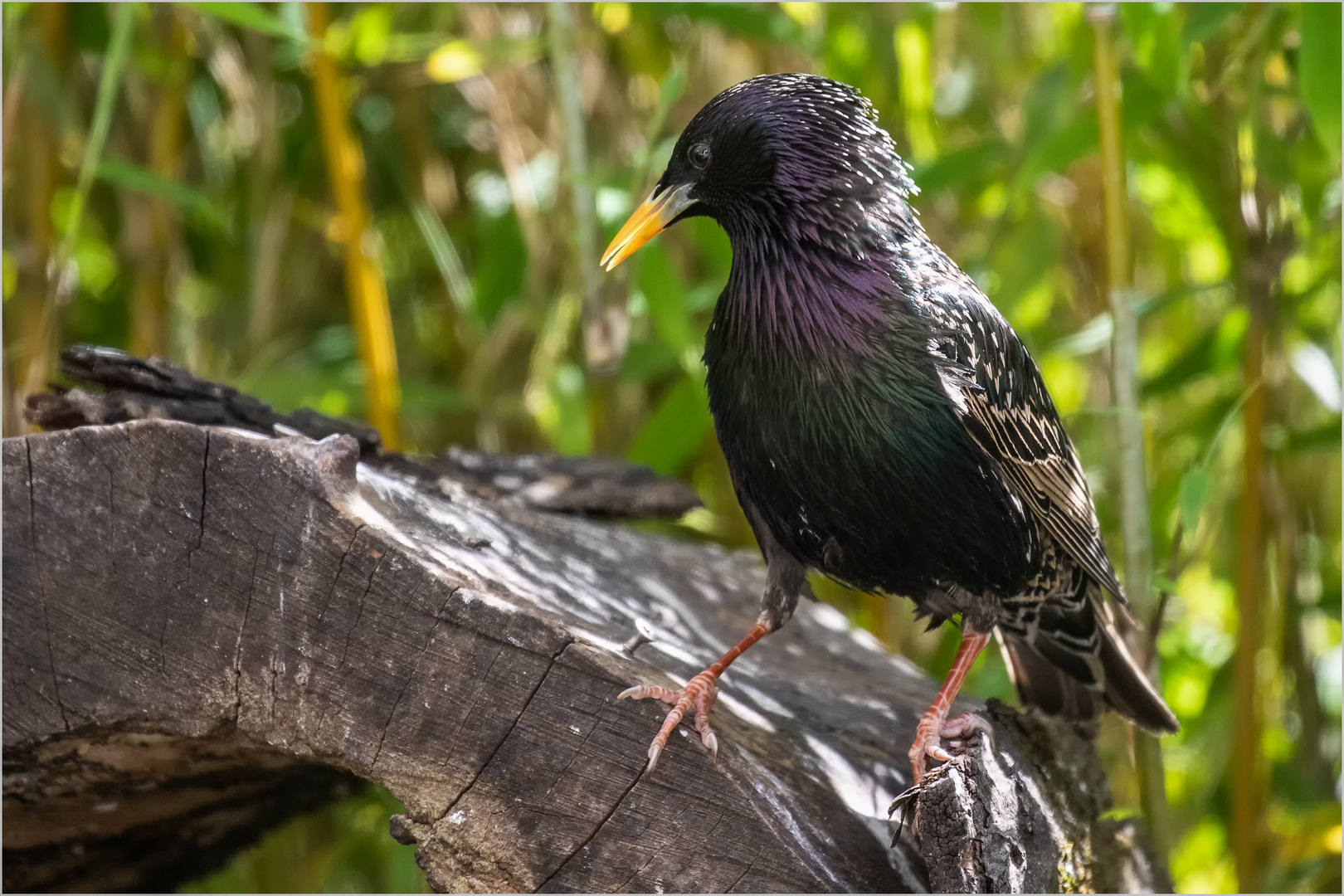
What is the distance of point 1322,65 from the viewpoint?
2248 millimetres

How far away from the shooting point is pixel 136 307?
343 cm

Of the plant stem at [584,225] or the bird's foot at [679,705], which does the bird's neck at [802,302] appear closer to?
the bird's foot at [679,705]

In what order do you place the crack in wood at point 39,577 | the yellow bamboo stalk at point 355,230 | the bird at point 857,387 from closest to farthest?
1. the crack in wood at point 39,577
2. the bird at point 857,387
3. the yellow bamboo stalk at point 355,230

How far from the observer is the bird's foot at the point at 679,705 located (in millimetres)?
1688

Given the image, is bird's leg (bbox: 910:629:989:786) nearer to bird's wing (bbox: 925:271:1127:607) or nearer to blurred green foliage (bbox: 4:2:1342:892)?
bird's wing (bbox: 925:271:1127:607)

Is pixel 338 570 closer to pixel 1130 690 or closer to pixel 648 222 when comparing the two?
pixel 648 222

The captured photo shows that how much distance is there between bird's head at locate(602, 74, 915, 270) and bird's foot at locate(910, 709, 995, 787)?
2.43 ft

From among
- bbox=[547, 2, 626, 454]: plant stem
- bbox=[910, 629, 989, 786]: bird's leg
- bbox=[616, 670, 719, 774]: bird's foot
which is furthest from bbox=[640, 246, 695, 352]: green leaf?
bbox=[616, 670, 719, 774]: bird's foot

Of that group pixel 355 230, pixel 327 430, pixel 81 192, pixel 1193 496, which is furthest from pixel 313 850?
pixel 1193 496

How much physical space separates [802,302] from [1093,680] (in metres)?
1.00

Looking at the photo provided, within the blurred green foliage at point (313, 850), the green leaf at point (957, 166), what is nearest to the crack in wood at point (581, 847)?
the green leaf at point (957, 166)

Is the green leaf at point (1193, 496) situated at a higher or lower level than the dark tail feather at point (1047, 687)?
higher

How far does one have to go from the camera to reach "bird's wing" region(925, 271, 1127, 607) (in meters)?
2.01

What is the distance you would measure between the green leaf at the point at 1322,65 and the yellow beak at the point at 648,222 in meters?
1.10
